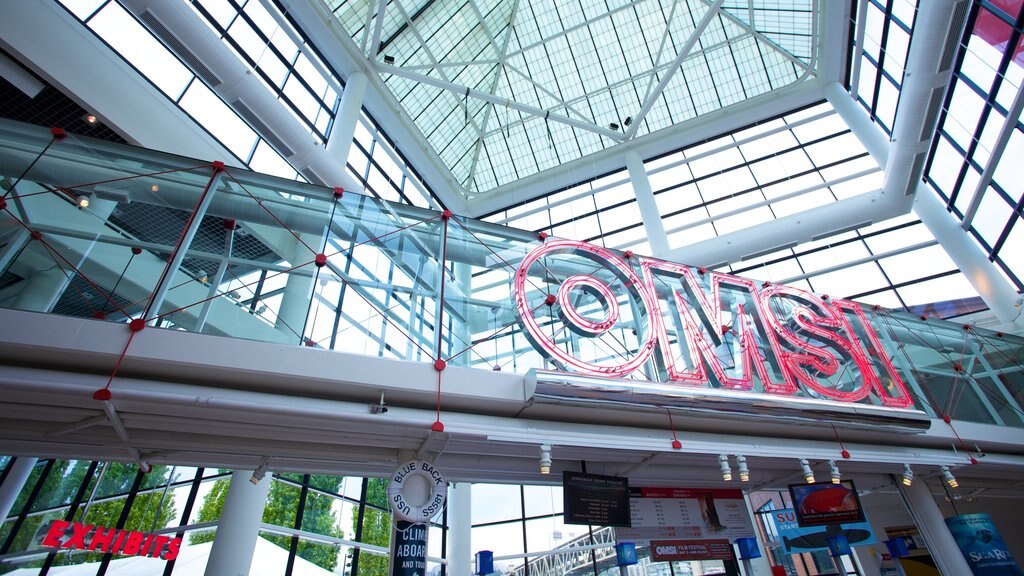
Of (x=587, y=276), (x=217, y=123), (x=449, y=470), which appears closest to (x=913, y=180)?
(x=587, y=276)

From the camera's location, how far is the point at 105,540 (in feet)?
25.7

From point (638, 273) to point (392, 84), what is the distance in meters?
12.8

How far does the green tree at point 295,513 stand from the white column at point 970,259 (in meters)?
17.6

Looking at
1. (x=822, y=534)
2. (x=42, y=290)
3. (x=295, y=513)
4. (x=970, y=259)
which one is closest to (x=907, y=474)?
(x=822, y=534)

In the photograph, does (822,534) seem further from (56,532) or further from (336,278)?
(56,532)

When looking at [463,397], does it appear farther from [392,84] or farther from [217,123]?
[392,84]

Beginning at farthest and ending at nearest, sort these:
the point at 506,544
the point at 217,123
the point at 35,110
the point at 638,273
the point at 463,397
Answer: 1. the point at 506,544
2. the point at 217,123
3. the point at 35,110
4. the point at 638,273
5. the point at 463,397

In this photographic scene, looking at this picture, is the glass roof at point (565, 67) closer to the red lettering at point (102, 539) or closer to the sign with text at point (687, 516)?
the sign with text at point (687, 516)

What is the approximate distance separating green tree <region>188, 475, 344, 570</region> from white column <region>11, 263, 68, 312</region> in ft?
31.0

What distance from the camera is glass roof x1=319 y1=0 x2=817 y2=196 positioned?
16.5m

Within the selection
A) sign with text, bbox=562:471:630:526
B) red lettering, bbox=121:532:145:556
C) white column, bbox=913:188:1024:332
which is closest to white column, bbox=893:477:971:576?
sign with text, bbox=562:471:630:526

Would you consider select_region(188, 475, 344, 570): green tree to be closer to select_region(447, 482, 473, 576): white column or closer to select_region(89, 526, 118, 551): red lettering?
select_region(447, 482, 473, 576): white column

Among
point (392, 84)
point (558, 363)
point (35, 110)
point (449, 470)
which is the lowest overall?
point (449, 470)

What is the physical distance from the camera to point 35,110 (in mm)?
9141
